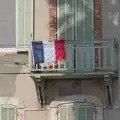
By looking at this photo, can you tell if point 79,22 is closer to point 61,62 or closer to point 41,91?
point 61,62

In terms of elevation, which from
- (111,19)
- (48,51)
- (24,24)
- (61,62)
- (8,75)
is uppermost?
(111,19)

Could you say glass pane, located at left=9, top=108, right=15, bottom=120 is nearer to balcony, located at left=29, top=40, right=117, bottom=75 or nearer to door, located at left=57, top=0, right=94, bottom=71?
balcony, located at left=29, top=40, right=117, bottom=75

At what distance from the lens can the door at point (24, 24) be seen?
1472 cm

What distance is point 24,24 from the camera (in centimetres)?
1477

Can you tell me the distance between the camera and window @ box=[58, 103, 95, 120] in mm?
14328

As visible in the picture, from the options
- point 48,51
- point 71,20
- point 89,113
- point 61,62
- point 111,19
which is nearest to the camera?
point 61,62

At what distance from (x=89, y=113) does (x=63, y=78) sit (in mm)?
1088

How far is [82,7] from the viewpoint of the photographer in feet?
48.4

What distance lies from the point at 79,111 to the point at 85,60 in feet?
4.27

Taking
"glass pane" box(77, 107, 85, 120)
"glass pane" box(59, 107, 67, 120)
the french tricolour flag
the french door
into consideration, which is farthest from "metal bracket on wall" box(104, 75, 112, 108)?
the french door

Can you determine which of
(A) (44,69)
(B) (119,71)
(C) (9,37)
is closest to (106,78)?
(B) (119,71)

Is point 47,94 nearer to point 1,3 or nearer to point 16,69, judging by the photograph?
point 16,69

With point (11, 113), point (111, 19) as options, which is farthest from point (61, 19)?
point (11, 113)

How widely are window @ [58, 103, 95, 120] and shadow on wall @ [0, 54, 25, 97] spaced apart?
1471mm
